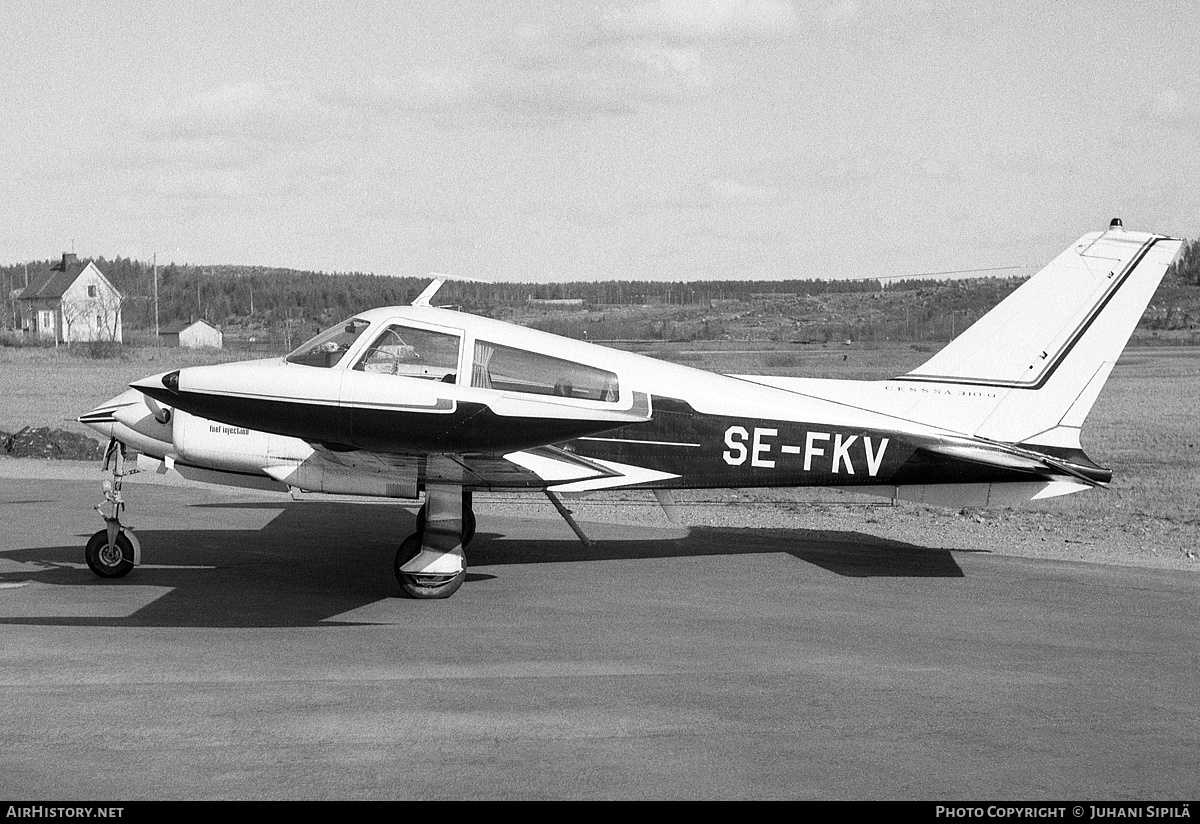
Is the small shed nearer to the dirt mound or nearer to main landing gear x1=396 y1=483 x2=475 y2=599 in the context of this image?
the dirt mound

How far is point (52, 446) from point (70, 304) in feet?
264

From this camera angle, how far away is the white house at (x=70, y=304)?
9419 centimetres

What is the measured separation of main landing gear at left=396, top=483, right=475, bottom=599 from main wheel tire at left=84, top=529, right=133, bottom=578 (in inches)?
103

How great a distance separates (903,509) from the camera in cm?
1585

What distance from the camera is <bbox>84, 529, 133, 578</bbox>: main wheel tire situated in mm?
10641

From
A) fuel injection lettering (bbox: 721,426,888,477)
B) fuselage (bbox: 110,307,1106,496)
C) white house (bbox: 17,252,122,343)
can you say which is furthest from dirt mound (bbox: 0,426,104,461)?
white house (bbox: 17,252,122,343)

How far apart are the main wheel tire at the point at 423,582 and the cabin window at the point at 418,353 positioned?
1474 millimetres

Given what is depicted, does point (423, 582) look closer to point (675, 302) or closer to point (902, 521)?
point (902, 521)

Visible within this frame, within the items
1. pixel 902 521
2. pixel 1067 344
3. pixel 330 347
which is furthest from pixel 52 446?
pixel 1067 344

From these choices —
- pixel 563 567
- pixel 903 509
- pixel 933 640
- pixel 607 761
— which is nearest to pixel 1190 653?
pixel 933 640

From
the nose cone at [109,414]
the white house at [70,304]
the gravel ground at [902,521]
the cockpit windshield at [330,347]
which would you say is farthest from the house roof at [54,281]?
the cockpit windshield at [330,347]

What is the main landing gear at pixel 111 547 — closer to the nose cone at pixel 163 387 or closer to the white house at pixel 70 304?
the nose cone at pixel 163 387

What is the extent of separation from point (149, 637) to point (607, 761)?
4.11 metres
